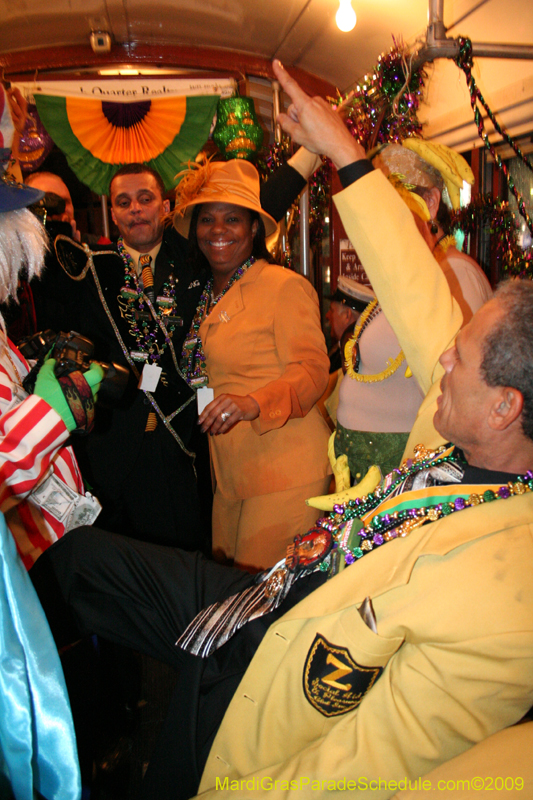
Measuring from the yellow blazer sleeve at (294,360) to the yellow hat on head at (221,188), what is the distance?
36 centimetres

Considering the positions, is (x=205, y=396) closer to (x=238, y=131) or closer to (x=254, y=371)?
(x=254, y=371)

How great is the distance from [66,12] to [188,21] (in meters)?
0.80

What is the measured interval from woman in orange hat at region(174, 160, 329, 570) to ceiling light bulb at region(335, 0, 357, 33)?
1464 mm

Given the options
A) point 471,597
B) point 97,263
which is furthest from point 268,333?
point 471,597

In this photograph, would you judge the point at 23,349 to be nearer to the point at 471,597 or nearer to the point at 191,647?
the point at 191,647

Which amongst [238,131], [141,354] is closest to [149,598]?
[141,354]

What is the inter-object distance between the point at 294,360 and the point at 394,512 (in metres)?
0.99

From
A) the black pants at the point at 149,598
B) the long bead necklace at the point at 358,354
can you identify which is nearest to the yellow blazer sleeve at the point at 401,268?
the long bead necklace at the point at 358,354

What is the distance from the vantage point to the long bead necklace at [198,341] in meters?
2.21

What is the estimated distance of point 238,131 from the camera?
3305 millimetres

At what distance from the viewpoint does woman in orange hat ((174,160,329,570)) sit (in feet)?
6.48

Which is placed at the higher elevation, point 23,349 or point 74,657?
point 23,349

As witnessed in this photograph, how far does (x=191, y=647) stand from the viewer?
120 cm

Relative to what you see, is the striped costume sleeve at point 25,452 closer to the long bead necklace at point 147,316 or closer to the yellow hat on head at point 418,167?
the long bead necklace at point 147,316
